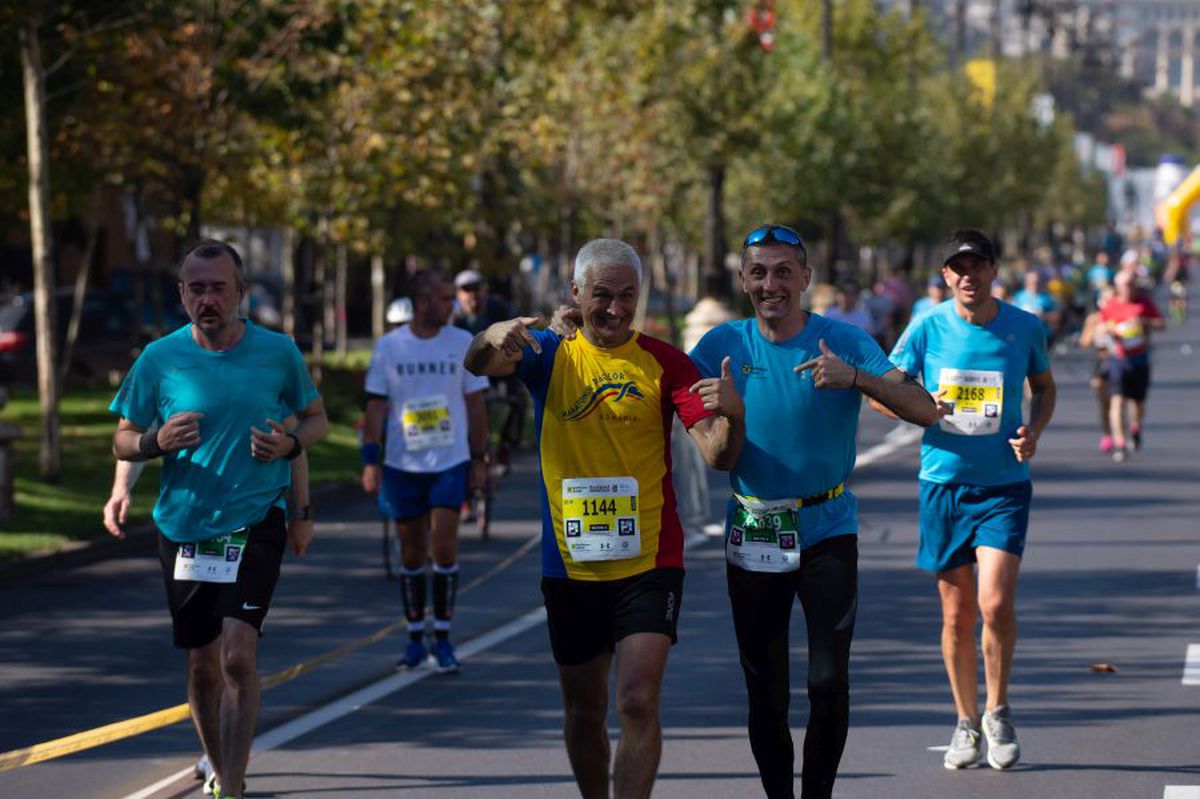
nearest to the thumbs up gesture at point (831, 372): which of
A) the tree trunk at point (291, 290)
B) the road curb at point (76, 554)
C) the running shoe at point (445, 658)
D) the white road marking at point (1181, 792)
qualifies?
the white road marking at point (1181, 792)

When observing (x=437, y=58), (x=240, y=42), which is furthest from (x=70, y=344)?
(x=240, y=42)

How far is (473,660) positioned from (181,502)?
4119mm

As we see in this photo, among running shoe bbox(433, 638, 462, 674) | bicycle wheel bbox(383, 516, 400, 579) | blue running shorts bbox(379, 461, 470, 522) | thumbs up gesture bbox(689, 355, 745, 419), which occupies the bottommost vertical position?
bicycle wheel bbox(383, 516, 400, 579)

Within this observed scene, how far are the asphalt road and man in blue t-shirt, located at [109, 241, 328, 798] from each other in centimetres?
81

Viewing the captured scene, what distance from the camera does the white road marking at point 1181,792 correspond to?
837cm

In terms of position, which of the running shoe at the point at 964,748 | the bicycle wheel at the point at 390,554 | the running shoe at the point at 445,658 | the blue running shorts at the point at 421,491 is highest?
the blue running shorts at the point at 421,491

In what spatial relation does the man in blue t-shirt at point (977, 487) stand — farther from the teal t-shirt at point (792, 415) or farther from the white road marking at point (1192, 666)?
the white road marking at point (1192, 666)

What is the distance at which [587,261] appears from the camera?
6.85 metres

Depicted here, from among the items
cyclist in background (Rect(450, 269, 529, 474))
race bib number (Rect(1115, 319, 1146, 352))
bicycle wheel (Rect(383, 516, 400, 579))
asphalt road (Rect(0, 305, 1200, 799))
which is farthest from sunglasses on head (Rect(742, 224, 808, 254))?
race bib number (Rect(1115, 319, 1146, 352))

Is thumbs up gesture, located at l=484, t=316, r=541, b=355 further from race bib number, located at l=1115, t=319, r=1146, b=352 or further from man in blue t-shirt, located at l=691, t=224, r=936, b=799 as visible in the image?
race bib number, located at l=1115, t=319, r=1146, b=352

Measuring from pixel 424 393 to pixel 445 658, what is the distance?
1298 mm

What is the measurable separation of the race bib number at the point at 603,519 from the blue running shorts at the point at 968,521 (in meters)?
2.30

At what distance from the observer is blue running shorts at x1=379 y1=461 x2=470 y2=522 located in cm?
1160

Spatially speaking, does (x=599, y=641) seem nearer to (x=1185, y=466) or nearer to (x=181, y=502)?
(x=181, y=502)
